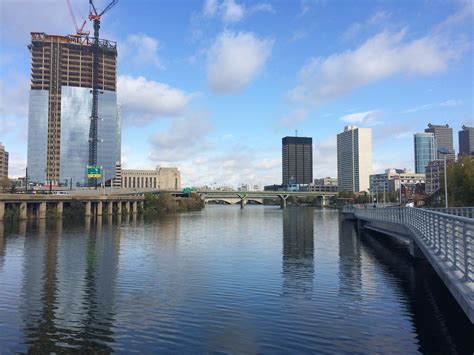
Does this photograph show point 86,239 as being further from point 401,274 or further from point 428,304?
point 428,304

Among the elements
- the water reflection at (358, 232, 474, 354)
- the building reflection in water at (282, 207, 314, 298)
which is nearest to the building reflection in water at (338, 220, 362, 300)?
the building reflection in water at (282, 207, 314, 298)

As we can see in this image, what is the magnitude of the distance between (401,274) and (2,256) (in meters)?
30.3

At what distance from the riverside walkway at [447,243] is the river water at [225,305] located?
188 centimetres

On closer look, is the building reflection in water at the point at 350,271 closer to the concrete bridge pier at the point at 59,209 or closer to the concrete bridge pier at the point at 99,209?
→ the concrete bridge pier at the point at 59,209

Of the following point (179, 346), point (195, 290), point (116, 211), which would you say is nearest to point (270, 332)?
point (179, 346)

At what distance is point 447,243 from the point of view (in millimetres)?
18891

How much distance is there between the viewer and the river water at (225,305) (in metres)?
14.3

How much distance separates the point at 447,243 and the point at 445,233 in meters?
0.60

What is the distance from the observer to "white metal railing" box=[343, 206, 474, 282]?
578 inches

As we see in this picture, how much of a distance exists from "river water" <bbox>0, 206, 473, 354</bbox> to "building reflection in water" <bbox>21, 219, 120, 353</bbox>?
5 centimetres

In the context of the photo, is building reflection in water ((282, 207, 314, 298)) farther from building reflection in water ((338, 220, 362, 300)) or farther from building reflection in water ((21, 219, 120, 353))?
building reflection in water ((21, 219, 120, 353))

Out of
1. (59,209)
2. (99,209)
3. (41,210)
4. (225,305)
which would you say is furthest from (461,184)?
(41,210)

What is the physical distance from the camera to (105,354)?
13164mm

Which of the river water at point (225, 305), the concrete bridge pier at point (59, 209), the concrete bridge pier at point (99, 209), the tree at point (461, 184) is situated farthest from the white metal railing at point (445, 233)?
the concrete bridge pier at point (99, 209)
